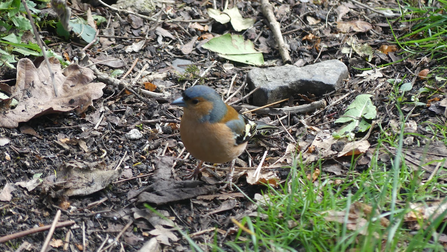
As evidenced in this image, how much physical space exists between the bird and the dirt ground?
0.32 meters

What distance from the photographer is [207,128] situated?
384 centimetres

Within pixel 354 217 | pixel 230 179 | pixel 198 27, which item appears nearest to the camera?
pixel 354 217

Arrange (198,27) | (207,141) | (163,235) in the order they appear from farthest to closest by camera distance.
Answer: (198,27) → (207,141) → (163,235)

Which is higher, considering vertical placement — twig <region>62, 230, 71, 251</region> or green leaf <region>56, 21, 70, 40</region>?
green leaf <region>56, 21, 70, 40</region>

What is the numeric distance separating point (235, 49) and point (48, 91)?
2.34 metres

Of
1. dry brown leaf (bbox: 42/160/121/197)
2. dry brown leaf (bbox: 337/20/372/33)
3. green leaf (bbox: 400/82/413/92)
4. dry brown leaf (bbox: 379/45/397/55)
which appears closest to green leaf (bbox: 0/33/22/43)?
dry brown leaf (bbox: 42/160/121/197)

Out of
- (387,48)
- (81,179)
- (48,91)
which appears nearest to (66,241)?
(81,179)

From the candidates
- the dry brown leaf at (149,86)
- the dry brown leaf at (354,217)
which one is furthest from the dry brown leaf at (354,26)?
the dry brown leaf at (354,217)

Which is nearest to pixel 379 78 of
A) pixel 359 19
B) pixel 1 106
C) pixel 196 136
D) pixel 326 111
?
pixel 326 111

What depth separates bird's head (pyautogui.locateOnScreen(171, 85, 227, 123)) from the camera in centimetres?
386

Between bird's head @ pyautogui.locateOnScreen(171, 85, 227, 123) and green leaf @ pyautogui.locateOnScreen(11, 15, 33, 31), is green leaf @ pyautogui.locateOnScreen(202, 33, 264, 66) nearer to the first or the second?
bird's head @ pyautogui.locateOnScreen(171, 85, 227, 123)

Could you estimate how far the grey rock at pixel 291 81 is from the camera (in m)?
4.97

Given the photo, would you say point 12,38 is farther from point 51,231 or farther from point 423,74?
point 423,74

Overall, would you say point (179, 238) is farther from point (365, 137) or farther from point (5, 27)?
point (5, 27)
